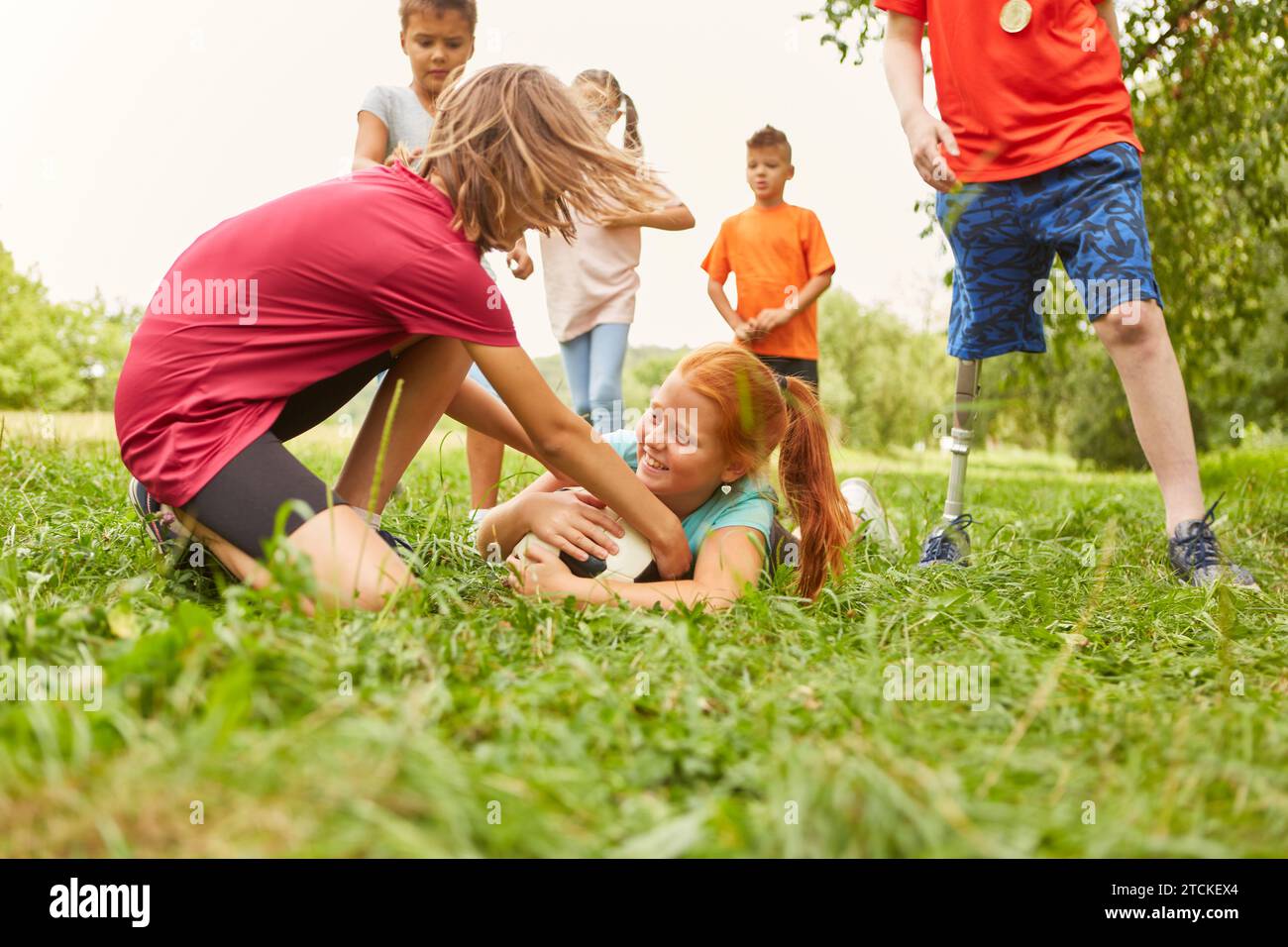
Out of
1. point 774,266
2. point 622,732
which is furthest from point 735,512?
point 774,266

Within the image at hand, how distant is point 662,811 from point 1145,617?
1.64 metres

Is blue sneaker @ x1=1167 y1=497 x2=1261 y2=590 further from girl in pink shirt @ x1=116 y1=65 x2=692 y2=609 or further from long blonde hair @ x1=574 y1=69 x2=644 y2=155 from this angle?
long blonde hair @ x1=574 y1=69 x2=644 y2=155

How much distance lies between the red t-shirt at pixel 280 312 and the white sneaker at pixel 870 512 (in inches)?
60.4

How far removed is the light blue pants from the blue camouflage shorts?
1388mm

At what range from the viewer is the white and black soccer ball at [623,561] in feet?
8.02

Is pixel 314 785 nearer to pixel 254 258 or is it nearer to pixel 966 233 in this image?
pixel 254 258

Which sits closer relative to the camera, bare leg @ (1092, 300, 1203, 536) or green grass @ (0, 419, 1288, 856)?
green grass @ (0, 419, 1288, 856)

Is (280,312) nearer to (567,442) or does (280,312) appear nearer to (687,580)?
(567,442)

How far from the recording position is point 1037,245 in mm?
3143

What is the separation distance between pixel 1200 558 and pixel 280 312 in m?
2.34

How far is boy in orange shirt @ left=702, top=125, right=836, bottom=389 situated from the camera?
16.0 feet

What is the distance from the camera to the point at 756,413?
2639mm

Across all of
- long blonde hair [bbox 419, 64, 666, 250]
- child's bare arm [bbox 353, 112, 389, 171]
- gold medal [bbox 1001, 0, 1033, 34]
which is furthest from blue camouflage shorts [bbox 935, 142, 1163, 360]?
child's bare arm [bbox 353, 112, 389, 171]
